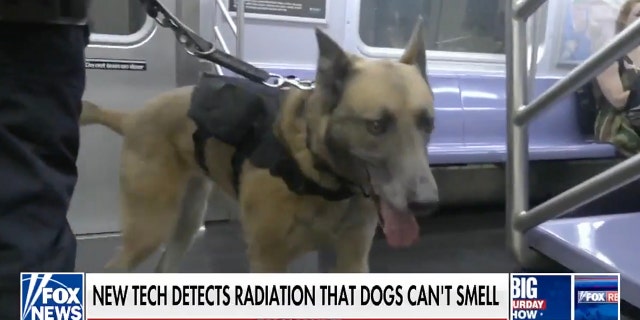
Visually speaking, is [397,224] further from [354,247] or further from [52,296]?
[52,296]

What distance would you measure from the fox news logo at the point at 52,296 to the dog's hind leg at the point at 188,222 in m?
0.57

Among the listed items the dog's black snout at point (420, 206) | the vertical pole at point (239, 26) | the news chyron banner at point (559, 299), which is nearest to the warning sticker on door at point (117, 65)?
the vertical pole at point (239, 26)

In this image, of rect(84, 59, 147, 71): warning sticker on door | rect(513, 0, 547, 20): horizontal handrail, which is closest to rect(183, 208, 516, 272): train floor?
rect(513, 0, 547, 20): horizontal handrail

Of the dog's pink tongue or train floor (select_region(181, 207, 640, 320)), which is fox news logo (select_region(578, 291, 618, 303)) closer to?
train floor (select_region(181, 207, 640, 320))

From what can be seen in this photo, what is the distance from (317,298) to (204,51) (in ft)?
1.72

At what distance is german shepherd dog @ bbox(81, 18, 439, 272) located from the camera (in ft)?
2.98

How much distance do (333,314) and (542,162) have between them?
5.28ft

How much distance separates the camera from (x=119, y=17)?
→ 1.99 metres

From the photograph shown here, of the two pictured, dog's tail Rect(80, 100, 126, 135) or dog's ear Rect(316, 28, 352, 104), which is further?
dog's tail Rect(80, 100, 126, 135)

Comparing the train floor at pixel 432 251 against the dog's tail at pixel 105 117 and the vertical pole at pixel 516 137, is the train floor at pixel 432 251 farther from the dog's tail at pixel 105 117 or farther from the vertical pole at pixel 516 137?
the dog's tail at pixel 105 117

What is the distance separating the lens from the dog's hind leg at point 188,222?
1.29 metres

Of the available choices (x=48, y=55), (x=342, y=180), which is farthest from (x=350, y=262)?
(x=48, y=55)

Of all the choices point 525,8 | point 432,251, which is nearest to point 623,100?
point 432,251

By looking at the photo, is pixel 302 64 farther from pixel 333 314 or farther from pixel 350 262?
pixel 333 314
